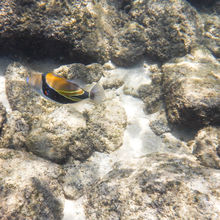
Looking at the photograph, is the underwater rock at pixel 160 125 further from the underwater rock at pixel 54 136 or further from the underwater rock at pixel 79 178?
the underwater rock at pixel 54 136

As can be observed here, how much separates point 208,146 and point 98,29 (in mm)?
3722

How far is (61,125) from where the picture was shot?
10.4 ft

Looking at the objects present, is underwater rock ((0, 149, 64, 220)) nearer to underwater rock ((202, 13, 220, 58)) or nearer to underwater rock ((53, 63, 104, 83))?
underwater rock ((53, 63, 104, 83))

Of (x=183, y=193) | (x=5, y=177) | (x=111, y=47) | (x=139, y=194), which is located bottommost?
(x=5, y=177)

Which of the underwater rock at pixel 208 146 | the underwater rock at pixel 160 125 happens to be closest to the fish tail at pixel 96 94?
the underwater rock at pixel 160 125

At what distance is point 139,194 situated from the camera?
234 centimetres

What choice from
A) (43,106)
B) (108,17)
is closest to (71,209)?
(43,106)

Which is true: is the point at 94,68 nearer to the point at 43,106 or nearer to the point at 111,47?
the point at 111,47

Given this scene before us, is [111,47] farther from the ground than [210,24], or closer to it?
closer to it

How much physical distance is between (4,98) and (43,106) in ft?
3.04

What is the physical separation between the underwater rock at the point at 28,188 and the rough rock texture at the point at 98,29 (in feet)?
8.34

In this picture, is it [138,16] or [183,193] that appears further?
[138,16]

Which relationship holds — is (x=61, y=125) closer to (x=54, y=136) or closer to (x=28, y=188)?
(x=54, y=136)

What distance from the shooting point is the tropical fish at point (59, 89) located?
5.76 ft
